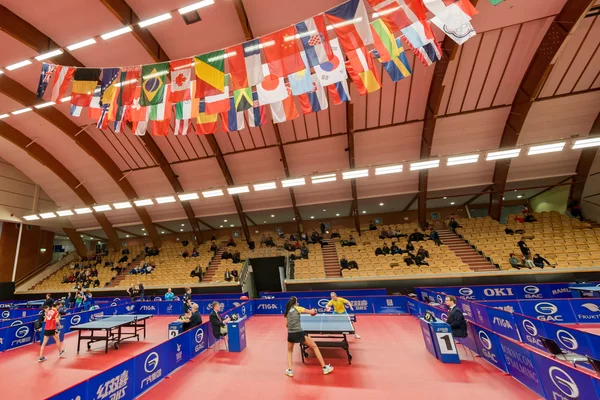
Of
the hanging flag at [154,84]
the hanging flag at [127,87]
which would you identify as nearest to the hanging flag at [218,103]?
the hanging flag at [154,84]

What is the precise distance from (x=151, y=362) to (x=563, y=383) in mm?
7765

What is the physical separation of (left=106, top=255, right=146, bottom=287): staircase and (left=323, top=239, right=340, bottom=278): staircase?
18.1 m

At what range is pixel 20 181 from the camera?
2198cm

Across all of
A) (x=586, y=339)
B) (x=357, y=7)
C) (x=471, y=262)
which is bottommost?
(x=586, y=339)

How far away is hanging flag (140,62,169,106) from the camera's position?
753 centimetres

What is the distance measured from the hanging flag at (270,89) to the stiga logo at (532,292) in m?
14.6

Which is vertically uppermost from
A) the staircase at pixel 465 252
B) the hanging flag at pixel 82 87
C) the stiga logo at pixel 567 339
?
the hanging flag at pixel 82 87

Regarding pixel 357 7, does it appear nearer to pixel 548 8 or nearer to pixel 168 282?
pixel 548 8

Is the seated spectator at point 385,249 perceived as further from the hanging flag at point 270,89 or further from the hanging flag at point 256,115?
the hanging flag at point 270,89

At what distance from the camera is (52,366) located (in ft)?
24.2

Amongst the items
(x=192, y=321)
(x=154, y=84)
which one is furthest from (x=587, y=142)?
(x=192, y=321)

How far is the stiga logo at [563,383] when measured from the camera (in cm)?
362

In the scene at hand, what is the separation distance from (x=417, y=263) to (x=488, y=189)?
8.82 meters

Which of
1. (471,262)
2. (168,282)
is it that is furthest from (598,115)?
(168,282)
